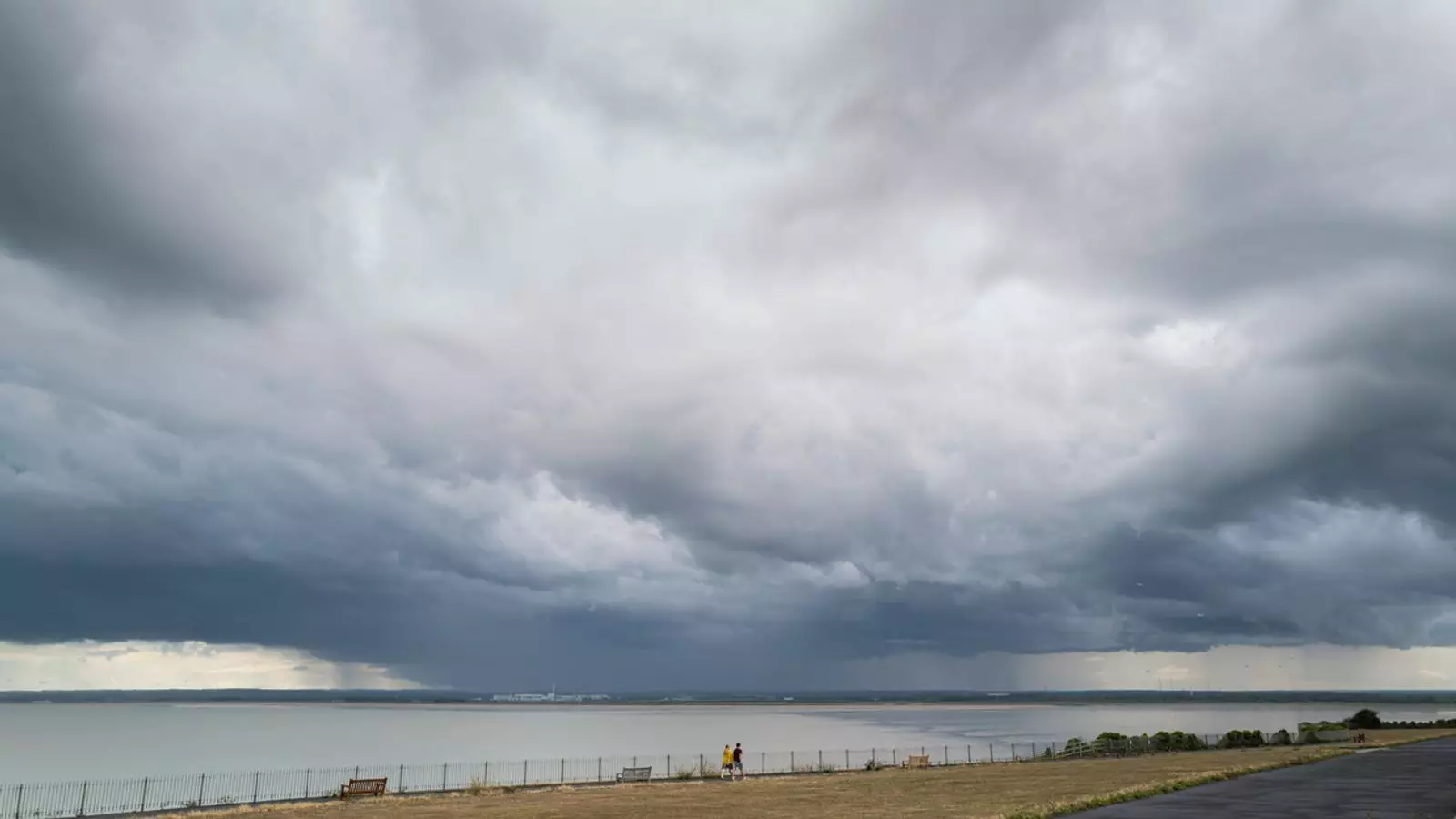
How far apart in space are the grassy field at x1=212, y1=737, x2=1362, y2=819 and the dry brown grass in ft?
0.18

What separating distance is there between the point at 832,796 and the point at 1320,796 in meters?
22.9

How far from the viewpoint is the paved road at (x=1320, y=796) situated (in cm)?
3662

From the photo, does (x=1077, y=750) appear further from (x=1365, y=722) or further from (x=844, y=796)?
(x=1365, y=722)

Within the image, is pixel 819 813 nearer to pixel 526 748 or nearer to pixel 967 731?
pixel 526 748

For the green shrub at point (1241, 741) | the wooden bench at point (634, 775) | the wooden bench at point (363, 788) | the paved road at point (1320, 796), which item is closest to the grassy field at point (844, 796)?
the wooden bench at point (363, 788)

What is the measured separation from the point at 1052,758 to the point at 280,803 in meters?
63.5

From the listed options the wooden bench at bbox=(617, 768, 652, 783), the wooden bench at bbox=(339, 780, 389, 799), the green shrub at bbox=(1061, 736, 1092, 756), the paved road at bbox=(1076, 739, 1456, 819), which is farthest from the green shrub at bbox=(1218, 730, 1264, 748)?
the wooden bench at bbox=(339, 780, 389, 799)

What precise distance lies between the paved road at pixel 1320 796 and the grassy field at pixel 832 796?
2.55 meters

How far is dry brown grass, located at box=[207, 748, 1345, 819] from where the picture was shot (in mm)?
44500

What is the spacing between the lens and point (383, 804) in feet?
166

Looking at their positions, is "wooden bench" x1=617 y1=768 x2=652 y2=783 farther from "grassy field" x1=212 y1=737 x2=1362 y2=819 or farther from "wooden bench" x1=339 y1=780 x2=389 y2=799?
"wooden bench" x1=339 y1=780 x2=389 y2=799

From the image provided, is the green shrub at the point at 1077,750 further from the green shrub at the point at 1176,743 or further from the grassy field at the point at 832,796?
the grassy field at the point at 832,796

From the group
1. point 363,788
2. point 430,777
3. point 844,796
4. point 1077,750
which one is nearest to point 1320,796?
point 844,796

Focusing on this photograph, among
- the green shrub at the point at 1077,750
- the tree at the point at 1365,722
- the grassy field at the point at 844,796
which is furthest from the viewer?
the tree at the point at 1365,722
